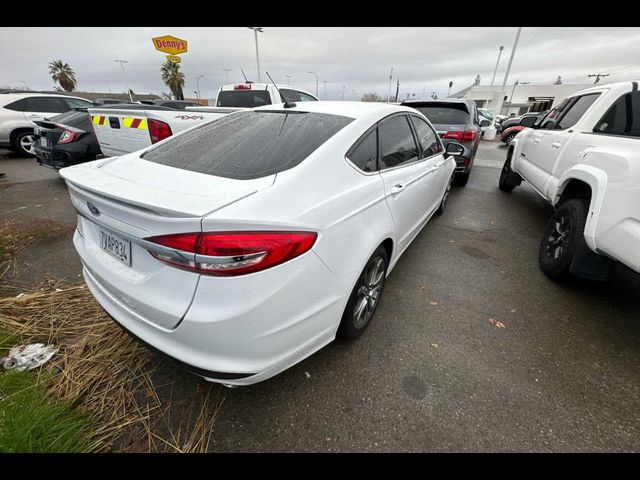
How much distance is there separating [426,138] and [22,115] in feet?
34.3

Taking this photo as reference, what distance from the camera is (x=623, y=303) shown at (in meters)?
2.77

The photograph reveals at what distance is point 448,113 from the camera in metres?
6.28

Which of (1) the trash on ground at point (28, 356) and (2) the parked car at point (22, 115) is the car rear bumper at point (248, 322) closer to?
(1) the trash on ground at point (28, 356)

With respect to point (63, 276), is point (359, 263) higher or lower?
higher

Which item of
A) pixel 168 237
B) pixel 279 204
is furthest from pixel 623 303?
pixel 168 237

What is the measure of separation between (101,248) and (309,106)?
1.81 m

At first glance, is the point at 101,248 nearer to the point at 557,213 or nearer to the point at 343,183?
the point at 343,183

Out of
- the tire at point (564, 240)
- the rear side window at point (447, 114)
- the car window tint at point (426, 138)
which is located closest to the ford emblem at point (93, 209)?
the car window tint at point (426, 138)

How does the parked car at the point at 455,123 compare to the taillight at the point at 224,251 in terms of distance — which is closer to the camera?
the taillight at the point at 224,251

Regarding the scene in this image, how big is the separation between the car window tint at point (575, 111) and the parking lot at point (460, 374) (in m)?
1.91

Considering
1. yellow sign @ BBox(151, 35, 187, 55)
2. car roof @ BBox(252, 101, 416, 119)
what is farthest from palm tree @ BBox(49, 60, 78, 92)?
car roof @ BBox(252, 101, 416, 119)

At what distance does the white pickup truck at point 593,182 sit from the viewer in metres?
2.14

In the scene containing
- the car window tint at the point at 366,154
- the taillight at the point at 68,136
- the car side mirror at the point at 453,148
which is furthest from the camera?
the taillight at the point at 68,136

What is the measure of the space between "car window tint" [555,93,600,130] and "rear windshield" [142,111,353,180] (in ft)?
11.3
